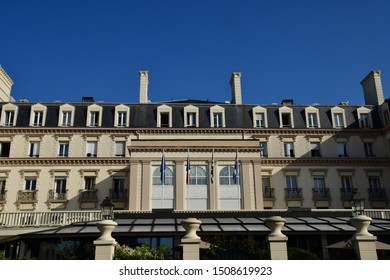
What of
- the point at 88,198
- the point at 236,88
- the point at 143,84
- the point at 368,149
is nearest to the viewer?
the point at 88,198

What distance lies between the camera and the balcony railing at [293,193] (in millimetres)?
35438

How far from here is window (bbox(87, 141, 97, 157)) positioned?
3631cm

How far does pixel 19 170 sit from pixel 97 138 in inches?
276

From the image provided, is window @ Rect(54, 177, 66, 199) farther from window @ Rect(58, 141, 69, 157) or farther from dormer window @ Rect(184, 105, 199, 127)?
dormer window @ Rect(184, 105, 199, 127)

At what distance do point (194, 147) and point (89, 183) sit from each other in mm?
10745

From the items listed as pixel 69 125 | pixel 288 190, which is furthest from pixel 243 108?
pixel 69 125

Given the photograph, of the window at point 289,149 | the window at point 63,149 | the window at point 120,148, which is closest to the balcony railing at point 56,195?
the window at point 63,149

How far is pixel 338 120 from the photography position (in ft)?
129

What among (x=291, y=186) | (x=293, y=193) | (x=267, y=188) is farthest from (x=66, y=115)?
(x=293, y=193)

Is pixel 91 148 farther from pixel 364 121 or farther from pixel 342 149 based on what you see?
pixel 364 121

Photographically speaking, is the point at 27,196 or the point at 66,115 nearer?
the point at 27,196

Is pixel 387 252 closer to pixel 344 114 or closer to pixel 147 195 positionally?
pixel 147 195

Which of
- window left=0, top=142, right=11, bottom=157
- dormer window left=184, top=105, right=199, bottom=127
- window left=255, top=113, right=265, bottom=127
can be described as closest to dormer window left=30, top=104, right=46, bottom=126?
window left=0, top=142, right=11, bottom=157
